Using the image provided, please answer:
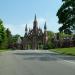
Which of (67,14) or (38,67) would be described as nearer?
(38,67)

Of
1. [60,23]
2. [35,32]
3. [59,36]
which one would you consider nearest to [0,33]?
[60,23]

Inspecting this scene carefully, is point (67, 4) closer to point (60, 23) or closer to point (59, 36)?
point (60, 23)

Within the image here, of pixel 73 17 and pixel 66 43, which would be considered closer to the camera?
pixel 73 17

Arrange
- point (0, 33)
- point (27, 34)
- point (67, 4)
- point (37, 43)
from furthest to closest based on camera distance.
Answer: point (27, 34), point (37, 43), point (0, 33), point (67, 4)

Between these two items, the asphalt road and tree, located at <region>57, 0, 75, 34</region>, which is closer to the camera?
the asphalt road

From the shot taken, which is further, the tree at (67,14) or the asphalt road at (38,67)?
the tree at (67,14)

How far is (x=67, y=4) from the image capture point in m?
67.6

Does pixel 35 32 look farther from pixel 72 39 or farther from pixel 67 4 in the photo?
pixel 67 4

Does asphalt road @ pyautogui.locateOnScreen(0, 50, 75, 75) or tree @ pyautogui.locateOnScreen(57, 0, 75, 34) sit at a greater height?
tree @ pyautogui.locateOnScreen(57, 0, 75, 34)

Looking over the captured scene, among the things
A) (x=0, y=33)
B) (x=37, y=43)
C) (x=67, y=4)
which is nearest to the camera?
(x=67, y=4)

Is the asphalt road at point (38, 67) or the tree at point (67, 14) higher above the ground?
the tree at point (67, 14)

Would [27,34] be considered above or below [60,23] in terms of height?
above

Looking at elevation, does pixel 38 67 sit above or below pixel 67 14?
below

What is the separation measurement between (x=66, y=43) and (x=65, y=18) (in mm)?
100135
